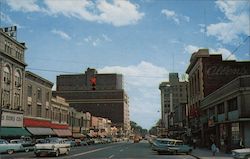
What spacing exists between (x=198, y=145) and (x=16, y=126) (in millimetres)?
28600

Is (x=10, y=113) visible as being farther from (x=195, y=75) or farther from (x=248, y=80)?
(x=248, y=80)

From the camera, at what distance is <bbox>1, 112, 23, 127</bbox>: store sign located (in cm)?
6303

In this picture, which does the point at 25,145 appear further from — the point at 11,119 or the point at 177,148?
the point at 177,148

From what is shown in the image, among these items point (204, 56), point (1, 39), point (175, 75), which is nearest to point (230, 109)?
point (204, 56)

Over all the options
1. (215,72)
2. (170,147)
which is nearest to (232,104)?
(170,147)

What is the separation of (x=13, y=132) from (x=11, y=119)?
89.7 inches

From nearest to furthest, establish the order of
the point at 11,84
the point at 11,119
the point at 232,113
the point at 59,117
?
1. the point at 232,113
2. the point at 11,119
3. the point at 11,84
4. the point at 59,117

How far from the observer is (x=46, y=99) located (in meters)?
84.9

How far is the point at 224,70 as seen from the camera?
209 ft

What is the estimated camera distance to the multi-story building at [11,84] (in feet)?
206

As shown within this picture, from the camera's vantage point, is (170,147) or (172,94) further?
(172,94)

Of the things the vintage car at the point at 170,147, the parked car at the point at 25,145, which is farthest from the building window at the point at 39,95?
the vintage car at the point at 170,147

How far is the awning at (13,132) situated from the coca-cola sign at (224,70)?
30.4 m

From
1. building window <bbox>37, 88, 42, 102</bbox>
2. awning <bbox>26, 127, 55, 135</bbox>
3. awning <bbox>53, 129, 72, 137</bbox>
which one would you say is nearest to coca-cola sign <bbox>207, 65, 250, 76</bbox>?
awning <bbox>26, 127, 55, 135</bbox>
